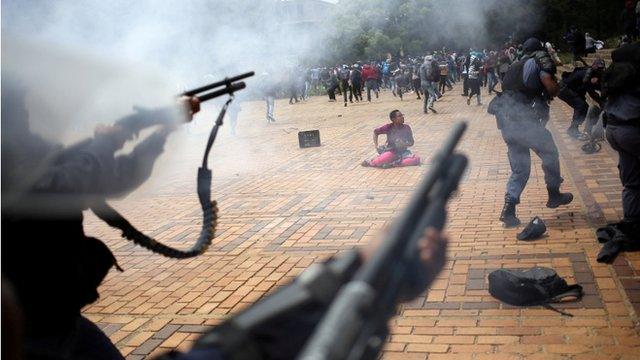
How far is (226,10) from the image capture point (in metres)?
7.12

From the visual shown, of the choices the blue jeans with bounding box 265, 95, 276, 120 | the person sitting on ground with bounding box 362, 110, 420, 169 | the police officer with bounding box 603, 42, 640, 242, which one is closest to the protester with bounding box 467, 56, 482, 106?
the blue jeans with bounding box 265, 95, 276, 120

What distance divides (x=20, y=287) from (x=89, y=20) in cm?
281

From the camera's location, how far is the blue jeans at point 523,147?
5254mm

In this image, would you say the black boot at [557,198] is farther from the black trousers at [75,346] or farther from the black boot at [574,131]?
the black trousers at [75,346]

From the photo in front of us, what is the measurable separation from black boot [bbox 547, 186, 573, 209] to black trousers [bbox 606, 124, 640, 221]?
1.05 metres

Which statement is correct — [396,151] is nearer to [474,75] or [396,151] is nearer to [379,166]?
[379,166]

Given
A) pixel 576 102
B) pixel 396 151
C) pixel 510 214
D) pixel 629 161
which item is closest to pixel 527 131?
pixel 510 214

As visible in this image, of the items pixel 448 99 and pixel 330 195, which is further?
pixel 448 99

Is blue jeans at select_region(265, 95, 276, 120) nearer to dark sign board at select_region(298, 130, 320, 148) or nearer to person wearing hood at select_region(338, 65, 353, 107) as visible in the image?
person wearing hood at select_region(338, 65, 353, 107)

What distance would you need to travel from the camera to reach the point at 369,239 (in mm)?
5246

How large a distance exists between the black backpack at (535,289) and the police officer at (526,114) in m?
1.56

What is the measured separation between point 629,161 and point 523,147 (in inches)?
42.5

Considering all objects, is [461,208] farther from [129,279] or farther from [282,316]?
[282,316]

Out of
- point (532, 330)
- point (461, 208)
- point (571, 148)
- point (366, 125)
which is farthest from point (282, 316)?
point (366, 125)
